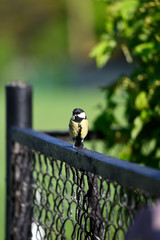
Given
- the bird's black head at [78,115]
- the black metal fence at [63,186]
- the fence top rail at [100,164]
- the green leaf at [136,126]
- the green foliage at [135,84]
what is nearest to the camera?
the fence top rail at [100,164]

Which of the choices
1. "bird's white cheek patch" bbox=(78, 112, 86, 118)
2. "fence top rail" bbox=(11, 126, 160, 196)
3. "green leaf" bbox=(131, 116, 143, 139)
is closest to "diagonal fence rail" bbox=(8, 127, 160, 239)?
"fence top rail" bbox=(11, 126, 160, 196)

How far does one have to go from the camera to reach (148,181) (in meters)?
1.17

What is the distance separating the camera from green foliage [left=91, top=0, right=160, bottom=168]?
252 cm

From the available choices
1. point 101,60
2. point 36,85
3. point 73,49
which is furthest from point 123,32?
point 73,49

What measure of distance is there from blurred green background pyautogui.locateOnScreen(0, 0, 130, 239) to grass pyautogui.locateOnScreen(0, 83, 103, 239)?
60 centimetres

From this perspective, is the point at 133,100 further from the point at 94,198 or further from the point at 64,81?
the point at 64,81

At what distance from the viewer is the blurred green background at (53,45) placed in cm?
1958

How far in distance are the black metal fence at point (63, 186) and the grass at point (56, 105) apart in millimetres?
4049

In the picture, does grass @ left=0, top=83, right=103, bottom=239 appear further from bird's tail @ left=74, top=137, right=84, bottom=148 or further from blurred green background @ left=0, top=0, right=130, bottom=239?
bird's tail @ left=74, top=137, right=84, bottom=148

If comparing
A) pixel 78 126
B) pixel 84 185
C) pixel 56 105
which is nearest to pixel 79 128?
pixel 78 126

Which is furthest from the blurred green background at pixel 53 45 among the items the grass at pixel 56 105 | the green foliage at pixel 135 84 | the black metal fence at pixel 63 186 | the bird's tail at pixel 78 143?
the bird's tail at pixel 78 143

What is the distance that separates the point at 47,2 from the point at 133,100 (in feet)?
70.5

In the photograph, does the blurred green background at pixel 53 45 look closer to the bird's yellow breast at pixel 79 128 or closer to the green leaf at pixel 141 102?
the green leaf at pixel 141 102

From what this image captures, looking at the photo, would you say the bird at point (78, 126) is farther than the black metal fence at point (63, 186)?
Yes
